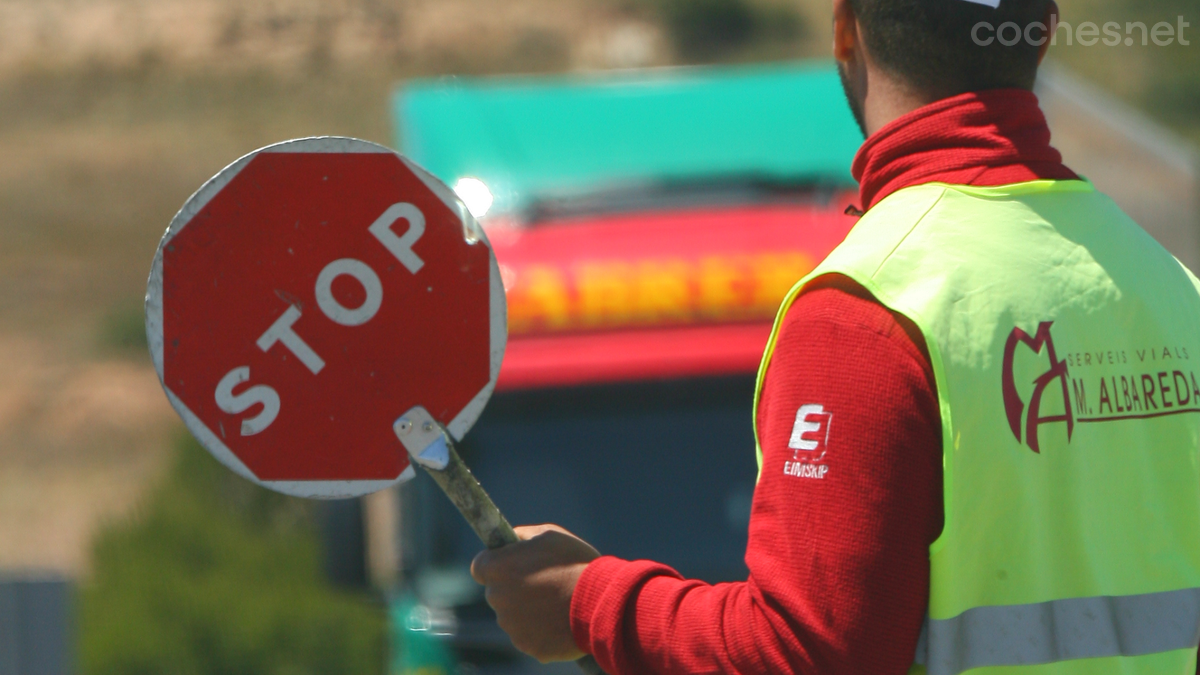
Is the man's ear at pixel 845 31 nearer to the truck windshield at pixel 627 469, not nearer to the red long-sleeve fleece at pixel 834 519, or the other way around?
the red long-sleeve fleece at pixel 834 519

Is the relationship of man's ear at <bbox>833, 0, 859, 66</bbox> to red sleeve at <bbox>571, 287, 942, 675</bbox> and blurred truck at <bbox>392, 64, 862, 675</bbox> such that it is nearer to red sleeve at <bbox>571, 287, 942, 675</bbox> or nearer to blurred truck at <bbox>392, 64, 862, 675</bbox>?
red sleeve at <bbox>571, 287, 942, 675</bbox>

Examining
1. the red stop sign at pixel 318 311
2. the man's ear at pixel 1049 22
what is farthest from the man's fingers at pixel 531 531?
the man's ear at pixel 1049 22

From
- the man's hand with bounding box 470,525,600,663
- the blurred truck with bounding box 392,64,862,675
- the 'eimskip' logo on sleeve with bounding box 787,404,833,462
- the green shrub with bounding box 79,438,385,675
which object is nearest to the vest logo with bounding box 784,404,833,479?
the 'eimskip' logo on sleeve with bounding box 787,404,833,462

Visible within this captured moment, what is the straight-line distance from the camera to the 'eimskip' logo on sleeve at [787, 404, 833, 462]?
4.33 feet

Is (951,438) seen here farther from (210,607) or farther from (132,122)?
(132,122)

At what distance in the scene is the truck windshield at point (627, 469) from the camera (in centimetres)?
354

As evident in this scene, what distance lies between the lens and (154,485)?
29.7 feet

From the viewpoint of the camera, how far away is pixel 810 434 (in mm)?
1332

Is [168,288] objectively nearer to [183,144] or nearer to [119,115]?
[119,115]

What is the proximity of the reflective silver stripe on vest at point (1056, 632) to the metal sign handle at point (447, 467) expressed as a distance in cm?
51

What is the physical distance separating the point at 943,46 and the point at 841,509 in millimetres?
548

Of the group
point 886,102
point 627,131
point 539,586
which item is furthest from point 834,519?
point 627,131

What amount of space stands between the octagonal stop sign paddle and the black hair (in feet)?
1.73

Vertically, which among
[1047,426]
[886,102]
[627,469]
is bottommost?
[627,469]
